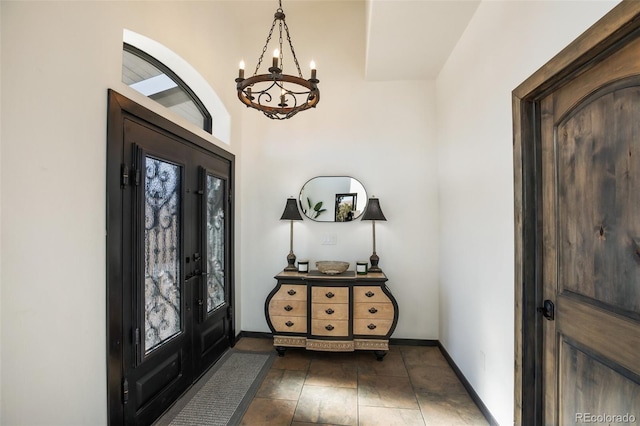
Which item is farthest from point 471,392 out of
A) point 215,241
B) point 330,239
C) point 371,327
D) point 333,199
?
point 215,241

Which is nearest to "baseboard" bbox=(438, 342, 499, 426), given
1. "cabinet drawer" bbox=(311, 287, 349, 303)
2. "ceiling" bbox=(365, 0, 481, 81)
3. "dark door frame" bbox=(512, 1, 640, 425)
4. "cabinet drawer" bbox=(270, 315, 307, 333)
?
"dark door frame" bbox=(512, 1, 640, 425)

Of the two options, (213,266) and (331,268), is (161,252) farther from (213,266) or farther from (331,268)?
(331,268)

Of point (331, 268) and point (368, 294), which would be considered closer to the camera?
point (368, 294)

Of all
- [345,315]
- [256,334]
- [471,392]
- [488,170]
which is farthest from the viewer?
[256,334]

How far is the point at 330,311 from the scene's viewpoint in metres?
2.74

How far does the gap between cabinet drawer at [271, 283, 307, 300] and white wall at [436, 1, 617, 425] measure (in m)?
1.47

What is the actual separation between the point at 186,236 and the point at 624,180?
265 centimetres

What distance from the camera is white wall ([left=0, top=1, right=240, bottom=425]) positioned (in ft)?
3.74

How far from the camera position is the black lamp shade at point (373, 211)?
2.99 meters

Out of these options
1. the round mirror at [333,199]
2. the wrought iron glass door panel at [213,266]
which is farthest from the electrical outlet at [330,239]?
the wrought iron glass door panel at [213,266]

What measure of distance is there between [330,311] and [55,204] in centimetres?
223

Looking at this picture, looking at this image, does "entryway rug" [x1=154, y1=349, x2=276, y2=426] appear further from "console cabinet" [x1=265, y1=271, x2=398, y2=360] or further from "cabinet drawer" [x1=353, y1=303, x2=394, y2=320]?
"cabinet drawer" [x1=353, y1=303, x2=394, y2=320]

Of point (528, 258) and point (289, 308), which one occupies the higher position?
point (528, 258)

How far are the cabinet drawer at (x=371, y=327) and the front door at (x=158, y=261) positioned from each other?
1425mm
